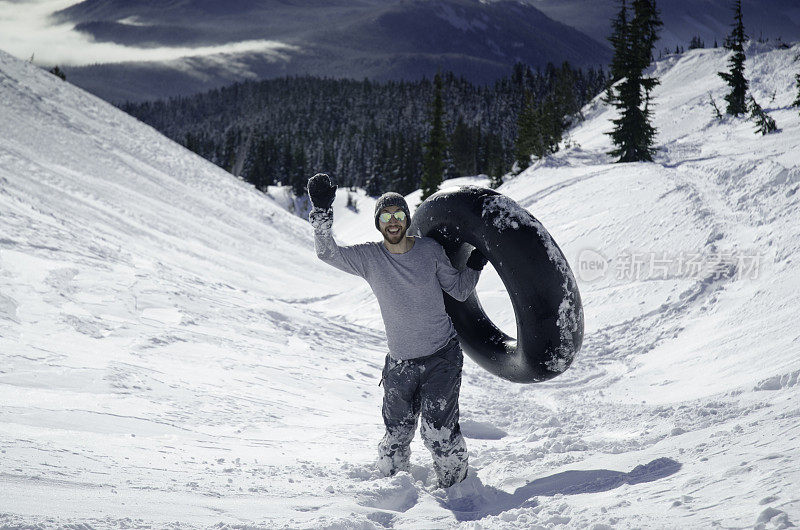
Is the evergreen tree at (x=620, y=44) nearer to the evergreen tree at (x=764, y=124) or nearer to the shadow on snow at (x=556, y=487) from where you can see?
the evergreen tree at (x=764, y=124)

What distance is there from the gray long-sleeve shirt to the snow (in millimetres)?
934

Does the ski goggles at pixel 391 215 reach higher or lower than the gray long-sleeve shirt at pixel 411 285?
higher

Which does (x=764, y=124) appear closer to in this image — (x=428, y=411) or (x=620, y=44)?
(x=620, y=44)

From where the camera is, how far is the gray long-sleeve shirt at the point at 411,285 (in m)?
4.05

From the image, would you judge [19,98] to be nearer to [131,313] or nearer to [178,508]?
[131,313]

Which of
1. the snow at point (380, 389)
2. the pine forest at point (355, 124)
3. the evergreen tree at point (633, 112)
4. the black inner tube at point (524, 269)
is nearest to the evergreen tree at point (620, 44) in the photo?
the evergreen tree at point (633, 112)

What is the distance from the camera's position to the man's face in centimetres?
404

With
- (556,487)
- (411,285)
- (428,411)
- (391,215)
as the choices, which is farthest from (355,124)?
(556,487)

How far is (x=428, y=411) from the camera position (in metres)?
3.99

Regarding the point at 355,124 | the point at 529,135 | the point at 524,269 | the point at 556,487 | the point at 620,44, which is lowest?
the point at 556,487

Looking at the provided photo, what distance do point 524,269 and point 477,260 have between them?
522mm

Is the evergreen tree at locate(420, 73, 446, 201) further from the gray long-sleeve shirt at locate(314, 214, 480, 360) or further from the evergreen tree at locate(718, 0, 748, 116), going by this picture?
the gray long-sleeve shirt at locate(314, 214, 480, 360)

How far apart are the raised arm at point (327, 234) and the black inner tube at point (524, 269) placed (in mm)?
584

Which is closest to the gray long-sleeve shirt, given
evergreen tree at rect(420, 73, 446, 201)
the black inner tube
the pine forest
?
the black inner tube
